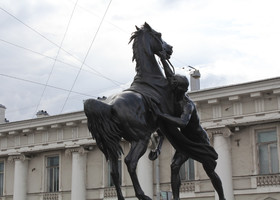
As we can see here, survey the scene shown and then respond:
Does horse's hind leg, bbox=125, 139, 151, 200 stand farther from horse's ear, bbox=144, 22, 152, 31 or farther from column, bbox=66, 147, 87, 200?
column, bbox=66, 147, 87, 200

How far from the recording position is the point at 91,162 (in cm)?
3294

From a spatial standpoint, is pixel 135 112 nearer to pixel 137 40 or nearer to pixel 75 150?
pixel 137 40

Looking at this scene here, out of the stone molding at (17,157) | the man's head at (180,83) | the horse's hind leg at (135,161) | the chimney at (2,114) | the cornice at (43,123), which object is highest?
the chimney at (2,114)

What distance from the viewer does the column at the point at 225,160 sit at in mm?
27562

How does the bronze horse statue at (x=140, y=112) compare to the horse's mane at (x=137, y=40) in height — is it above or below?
below

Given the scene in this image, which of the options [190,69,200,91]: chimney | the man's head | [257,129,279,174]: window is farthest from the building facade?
the man's head

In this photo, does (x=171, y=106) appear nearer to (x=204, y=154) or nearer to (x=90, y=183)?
(x=204, y=154)

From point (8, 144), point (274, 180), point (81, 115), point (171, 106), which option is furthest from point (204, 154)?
point (8, 144)

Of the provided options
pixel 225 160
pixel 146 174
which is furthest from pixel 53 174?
pixel 225 160

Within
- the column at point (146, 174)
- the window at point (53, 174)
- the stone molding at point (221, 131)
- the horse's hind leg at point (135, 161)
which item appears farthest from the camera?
the window at point (53, 174)

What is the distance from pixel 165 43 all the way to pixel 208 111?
69.8 ft

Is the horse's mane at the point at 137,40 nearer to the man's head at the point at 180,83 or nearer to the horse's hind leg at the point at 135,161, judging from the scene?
the man's head at the point at 180,83

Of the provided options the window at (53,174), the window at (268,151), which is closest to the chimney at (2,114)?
the window at (53,174)

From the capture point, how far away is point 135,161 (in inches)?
253
